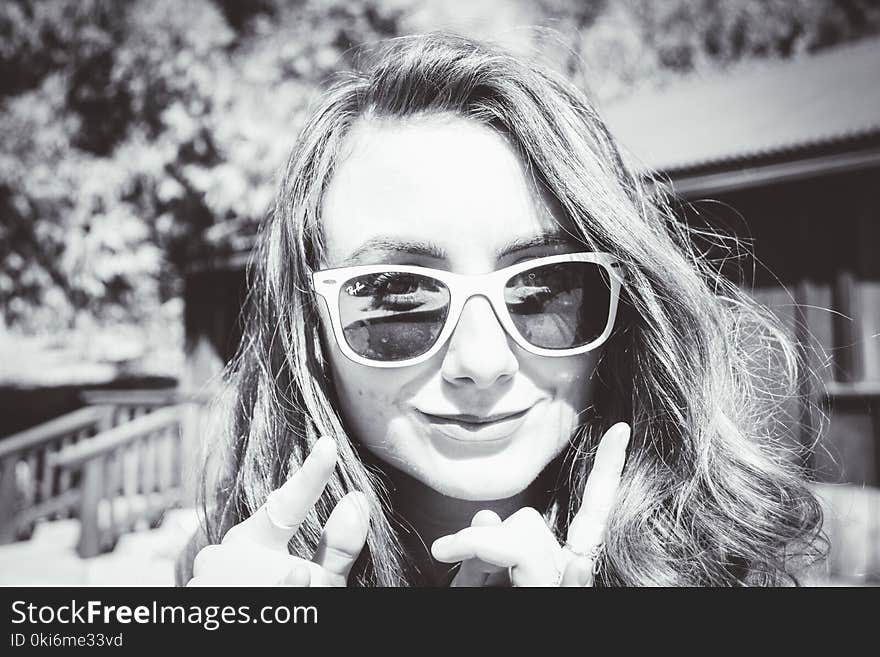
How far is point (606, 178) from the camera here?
950 millimetres

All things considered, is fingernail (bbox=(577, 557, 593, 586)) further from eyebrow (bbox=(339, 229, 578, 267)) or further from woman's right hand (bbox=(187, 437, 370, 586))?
eyebrow (bbox=(339, 229, 578, 267))

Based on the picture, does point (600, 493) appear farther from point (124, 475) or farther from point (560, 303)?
point (124, 475)

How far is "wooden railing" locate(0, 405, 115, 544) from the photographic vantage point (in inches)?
148

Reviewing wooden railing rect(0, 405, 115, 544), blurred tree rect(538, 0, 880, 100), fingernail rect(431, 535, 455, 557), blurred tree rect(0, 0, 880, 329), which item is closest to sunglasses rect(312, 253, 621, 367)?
fingernail rect(431, 535, 455, 557)

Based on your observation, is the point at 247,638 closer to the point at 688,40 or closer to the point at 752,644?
Result: the point at 752,644

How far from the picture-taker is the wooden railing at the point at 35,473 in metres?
3.77

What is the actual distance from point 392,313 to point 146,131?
3.87 meters

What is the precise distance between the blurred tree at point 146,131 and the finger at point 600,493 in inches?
113

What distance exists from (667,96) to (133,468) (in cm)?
622

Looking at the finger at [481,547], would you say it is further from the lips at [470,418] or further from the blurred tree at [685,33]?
the blurred tree at [685,33]

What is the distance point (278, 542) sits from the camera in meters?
0.78

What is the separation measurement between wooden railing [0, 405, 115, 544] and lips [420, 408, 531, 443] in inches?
135

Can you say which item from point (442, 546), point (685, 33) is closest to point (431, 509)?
point (442, 546)

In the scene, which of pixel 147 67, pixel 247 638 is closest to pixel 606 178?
A: pixel 247 638
